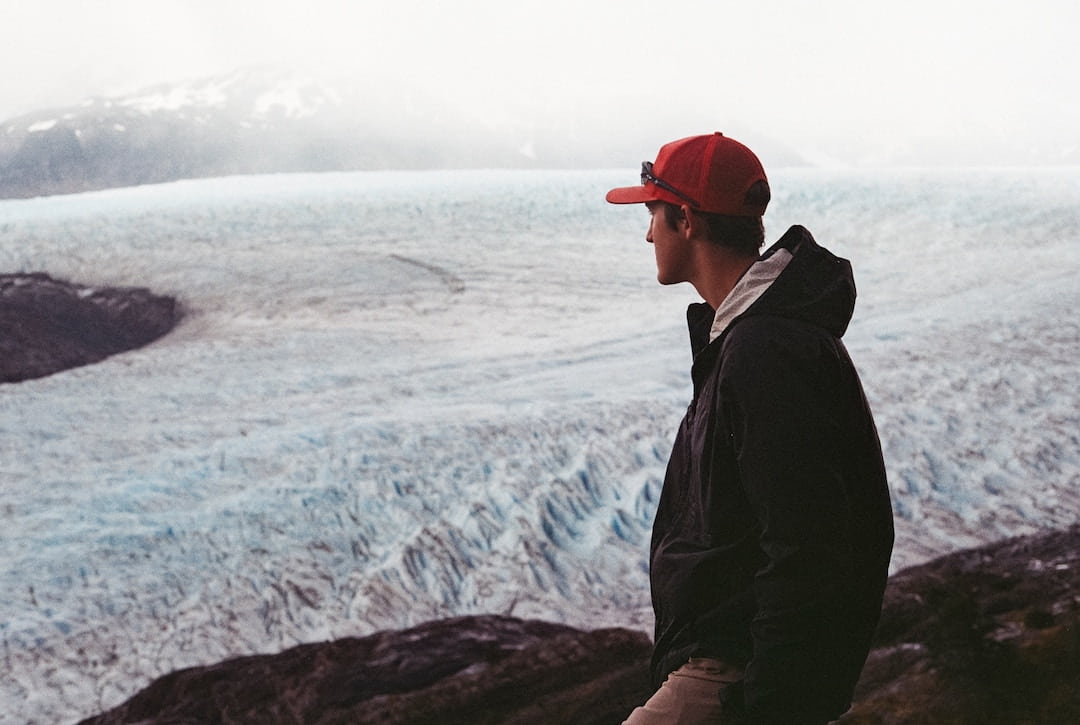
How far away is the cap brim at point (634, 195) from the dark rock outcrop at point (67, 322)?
24.6 ft

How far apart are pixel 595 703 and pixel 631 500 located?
201 cm

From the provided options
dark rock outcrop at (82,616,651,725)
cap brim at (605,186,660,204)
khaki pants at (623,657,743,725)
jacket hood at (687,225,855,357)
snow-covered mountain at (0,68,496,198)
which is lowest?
dark rock outcrop at (82,616,651,725)

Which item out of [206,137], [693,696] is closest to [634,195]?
[693,696]

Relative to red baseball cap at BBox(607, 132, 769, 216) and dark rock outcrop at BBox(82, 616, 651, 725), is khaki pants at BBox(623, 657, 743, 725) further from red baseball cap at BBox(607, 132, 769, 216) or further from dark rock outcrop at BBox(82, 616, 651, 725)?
dark rock outcrop at BBox(82, 616, 651, 725)

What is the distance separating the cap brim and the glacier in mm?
3066

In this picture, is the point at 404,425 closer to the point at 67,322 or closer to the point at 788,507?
the point at 67,322

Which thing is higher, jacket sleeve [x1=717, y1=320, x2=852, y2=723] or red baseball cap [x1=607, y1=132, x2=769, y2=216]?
red baseball cap [x1=607, y1=132, x2=769, y2=216]

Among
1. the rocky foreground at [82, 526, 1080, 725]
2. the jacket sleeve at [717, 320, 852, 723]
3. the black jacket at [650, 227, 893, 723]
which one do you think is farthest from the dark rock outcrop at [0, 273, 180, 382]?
the jacket sleeve at [717, 320, 852, 723]

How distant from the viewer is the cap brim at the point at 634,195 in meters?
1.30

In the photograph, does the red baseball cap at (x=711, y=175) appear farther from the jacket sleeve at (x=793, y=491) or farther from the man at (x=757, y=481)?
the jacket sleeve at (x=793, y=491)

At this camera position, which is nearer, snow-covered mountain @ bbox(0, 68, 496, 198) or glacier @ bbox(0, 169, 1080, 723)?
glacier @ bbox(0, 169, 1080, 723)

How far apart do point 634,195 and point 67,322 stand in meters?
9.64

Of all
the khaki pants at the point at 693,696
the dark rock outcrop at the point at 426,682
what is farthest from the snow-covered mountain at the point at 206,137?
the khaki pants at the point at 693,696

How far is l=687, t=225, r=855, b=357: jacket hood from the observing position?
110 cm
